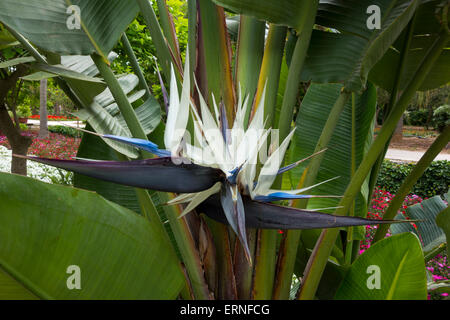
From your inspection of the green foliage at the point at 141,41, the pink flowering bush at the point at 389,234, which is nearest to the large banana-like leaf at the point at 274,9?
the pink flowering bush at the point at 389,234

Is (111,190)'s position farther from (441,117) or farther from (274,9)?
(441,117)

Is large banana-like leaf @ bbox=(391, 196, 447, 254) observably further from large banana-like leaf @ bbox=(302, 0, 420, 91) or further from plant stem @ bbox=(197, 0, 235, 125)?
plant stem @ bbox=(197, 0, 235, 125)

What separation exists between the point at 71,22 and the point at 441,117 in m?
14.3

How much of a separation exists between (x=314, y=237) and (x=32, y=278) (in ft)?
1.98

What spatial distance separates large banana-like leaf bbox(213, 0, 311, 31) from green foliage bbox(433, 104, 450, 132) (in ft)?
42.6

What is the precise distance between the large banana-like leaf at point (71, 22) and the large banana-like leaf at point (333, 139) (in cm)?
49

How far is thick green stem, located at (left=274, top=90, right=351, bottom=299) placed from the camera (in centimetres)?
60

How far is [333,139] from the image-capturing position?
920 millimetres

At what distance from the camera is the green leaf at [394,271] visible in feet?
1.71

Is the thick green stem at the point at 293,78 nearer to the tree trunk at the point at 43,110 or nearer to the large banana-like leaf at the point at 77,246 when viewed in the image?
the large banana-like leaf at the point at 77,246

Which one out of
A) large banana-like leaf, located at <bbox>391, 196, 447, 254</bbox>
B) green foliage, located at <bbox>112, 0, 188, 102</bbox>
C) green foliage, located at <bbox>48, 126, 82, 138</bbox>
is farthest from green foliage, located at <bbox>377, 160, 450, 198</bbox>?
green foliage, located at <bbox>48, 126, 82, 138</bbox>

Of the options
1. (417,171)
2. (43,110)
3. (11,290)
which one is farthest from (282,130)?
(43,110)
